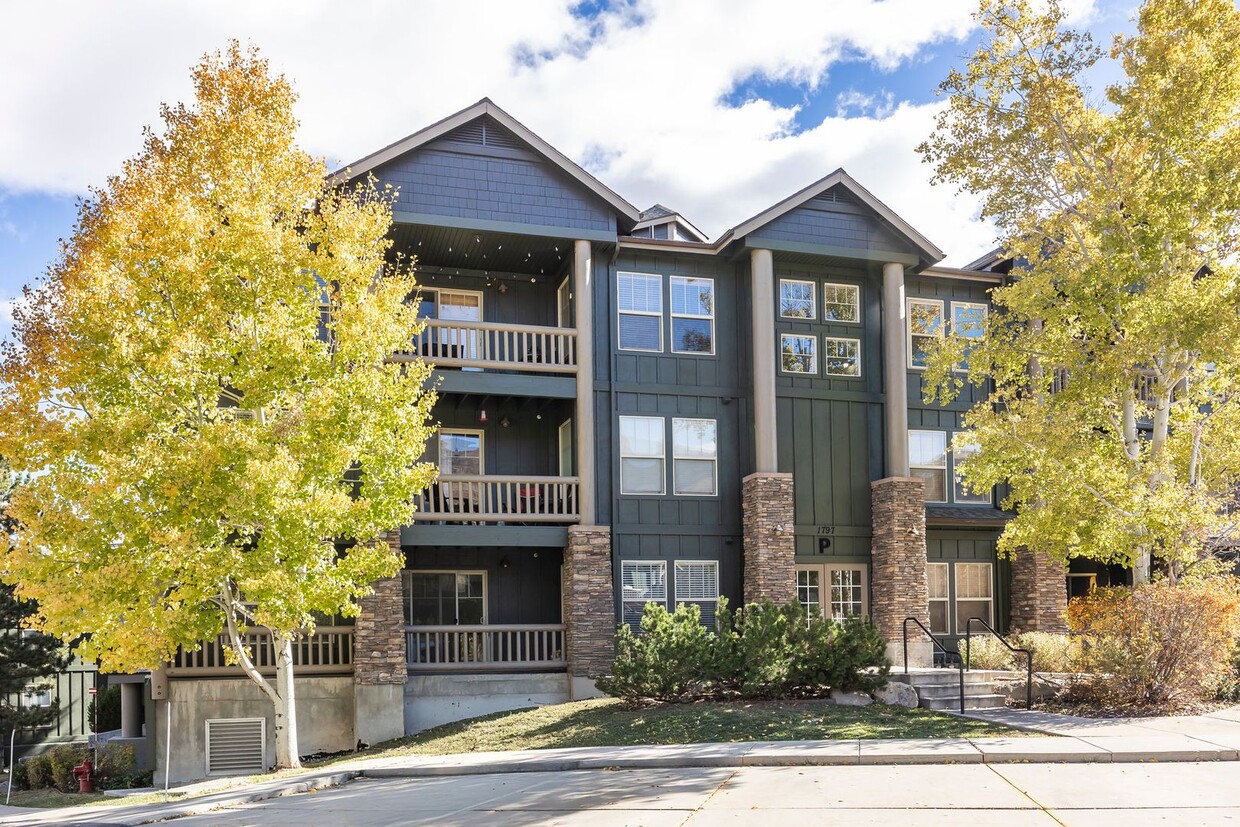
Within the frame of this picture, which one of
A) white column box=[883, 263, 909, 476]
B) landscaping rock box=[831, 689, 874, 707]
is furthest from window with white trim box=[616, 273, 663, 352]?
landscaping rock box=[831, 689, 874, 707]

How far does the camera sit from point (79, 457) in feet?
46.7

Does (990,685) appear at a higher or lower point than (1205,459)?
lower

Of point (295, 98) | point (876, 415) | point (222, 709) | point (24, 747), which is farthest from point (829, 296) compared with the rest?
point (24, 747)

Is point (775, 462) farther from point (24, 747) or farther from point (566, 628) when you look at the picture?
point (24, 747)

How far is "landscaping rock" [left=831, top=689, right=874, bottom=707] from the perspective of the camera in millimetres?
16575

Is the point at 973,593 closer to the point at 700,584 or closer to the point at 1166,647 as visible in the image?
the point at 700,584

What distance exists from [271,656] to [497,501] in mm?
4988

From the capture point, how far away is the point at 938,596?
77.8 feet

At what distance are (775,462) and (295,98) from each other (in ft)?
37.8

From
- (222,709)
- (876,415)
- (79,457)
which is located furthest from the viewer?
(876,415)

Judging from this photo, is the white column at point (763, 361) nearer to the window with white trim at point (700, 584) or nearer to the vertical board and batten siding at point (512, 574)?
the window with white trim at point (700, 584)

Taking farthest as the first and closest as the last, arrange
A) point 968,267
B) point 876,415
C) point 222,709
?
point 968,267 < point 876,415 < point 222,709

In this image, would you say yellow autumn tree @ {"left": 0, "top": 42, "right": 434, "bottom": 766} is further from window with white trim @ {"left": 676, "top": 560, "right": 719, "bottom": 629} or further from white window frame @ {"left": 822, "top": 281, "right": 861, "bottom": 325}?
white window frame @ {"left": 822, "top": 281, "right": 861, "bottom": 325}

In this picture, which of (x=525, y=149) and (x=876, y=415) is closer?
(x=525, y=149)
